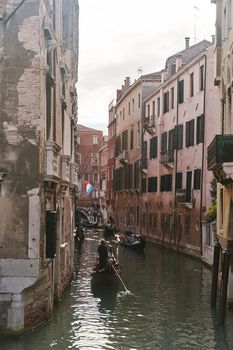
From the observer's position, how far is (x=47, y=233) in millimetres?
12062

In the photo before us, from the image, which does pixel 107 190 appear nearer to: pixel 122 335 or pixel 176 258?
pixel 176 258

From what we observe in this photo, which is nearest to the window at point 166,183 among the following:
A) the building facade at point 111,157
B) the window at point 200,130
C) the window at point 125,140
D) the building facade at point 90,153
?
the window at point 200,130

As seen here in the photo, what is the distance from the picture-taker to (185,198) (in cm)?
2822

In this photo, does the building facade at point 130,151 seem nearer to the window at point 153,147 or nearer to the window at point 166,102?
the window at point 153,147

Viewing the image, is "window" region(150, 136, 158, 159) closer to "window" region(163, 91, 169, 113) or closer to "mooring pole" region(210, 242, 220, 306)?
"window" region(163, 91, 169, 113)

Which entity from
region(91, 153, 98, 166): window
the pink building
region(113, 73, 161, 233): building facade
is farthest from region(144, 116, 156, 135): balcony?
region(91, 153, 98, 166): window

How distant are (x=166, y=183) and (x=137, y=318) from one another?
1920 centimetres

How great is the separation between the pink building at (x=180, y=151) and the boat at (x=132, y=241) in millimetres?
1835

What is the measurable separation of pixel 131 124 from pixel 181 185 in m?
14.0

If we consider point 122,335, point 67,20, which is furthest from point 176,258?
point 122,335

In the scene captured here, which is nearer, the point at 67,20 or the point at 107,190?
the point at 67,20

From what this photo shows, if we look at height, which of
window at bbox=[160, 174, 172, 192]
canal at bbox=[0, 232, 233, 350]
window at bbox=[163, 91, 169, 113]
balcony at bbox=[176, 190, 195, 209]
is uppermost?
window at bbox=[163, 91, 169, 113]

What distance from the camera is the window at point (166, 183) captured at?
3200 centimetres

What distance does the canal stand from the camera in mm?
11410
